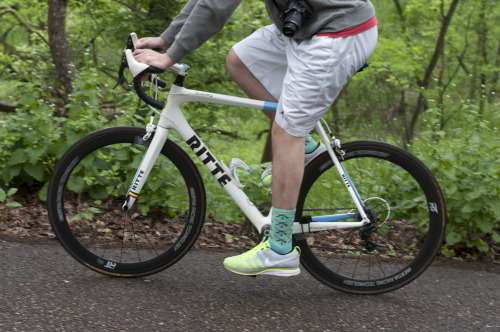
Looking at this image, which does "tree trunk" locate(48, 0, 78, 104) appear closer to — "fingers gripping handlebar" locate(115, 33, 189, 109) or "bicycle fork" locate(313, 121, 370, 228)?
"fingers gripping handlebar" locate(115, 33, 189, 109)

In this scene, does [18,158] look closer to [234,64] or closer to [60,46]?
[60,46]

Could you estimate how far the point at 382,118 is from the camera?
425 inches

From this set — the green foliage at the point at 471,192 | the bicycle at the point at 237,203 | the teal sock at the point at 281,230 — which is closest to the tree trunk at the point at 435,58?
the green foliage at the point at 471,192

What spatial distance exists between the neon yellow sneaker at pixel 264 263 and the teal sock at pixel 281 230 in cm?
3

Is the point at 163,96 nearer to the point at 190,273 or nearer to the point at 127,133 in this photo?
the point at 127,133

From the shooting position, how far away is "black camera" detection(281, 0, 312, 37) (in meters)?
2.82

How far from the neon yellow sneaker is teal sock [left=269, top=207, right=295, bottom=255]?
0.03 meters

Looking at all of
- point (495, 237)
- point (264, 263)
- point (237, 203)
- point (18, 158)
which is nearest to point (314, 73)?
point (237, 203)

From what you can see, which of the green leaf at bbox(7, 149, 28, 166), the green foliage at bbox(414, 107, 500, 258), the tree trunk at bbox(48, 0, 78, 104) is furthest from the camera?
the tree trunk at bbox(48, 0, 78, 104)

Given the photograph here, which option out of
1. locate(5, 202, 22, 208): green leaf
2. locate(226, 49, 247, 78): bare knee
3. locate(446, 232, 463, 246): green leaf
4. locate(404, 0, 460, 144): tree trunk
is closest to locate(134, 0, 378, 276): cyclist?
locate(226, 49, 247, 78): bare knee

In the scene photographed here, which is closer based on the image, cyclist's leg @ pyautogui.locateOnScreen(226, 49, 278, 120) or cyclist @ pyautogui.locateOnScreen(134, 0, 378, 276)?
cyclist @ pyautogui.locateOnScreen(134, 0, 378, 276)

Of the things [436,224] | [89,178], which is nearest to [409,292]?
[436,224]

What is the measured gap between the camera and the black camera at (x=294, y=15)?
282 cm

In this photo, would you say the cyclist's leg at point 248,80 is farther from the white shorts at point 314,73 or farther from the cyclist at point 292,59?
the white shorts at point 314,73
